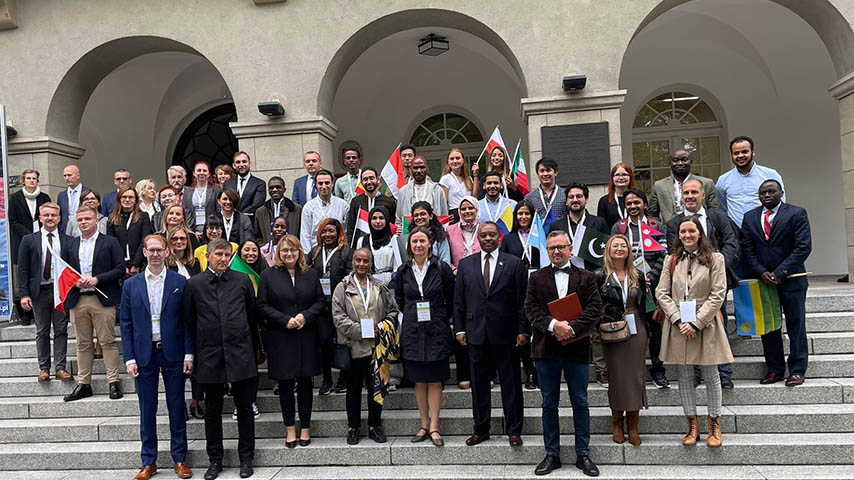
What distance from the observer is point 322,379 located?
235 inches

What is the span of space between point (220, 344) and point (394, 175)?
2774mm

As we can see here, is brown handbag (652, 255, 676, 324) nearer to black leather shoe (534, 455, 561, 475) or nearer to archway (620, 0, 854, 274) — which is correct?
black leather shoe (534, 455, 561, 475)

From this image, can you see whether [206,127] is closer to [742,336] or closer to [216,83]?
Answer: [216,83]

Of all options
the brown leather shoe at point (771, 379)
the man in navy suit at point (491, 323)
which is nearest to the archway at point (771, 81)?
the brown leather shoe at point (771, 379)

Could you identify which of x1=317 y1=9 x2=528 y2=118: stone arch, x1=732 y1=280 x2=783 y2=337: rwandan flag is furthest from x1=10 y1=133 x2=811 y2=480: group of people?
x1=317 y1=9 x2=528 y2=118: stone arch

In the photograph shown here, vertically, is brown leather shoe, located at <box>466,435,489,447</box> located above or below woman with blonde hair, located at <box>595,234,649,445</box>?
below

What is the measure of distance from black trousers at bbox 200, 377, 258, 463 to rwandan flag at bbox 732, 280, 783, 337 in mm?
4252

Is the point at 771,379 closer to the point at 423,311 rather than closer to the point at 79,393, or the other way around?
the point at 423,311

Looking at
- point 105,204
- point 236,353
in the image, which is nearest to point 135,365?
point 236,353

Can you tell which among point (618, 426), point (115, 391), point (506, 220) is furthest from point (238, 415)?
point (618, 426)

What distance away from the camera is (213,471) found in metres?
4.91

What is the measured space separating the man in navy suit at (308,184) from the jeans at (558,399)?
369 centimetres

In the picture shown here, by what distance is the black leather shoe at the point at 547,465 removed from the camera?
465 centimetres

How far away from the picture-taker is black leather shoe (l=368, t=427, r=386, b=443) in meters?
5.20
